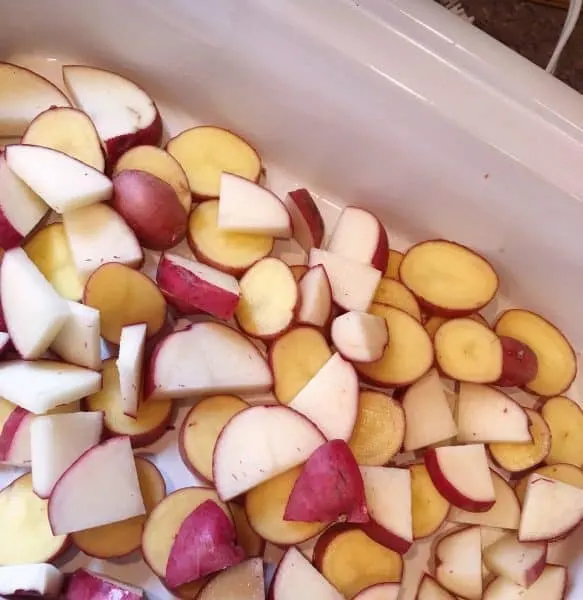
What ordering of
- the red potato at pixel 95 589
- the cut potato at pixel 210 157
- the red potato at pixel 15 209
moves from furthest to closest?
the cut potato at pixel 210 157
the red potato at pixel 15 209
the red potato at pixel 95 589

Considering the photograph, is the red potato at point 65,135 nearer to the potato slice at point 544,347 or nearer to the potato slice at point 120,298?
the potato slice at point 120,298

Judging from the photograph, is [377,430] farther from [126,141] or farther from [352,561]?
[126,141]

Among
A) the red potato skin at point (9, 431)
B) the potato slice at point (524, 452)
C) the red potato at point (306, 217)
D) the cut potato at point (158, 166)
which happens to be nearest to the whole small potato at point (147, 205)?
the cut potato at point (158, 166)

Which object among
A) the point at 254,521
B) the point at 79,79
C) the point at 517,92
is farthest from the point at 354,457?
the point at 79,79

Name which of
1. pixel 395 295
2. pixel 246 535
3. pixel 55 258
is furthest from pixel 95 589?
pixel 395 295

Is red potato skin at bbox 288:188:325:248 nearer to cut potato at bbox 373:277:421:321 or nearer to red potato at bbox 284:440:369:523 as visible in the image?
cut potato at bbox 373:277:421:321

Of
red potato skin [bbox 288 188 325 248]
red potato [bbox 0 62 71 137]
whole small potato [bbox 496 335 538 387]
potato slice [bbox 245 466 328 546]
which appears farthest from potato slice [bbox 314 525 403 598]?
red potato [bbox 0 62 71 137]

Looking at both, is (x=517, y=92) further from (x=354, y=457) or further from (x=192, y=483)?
(x=192, y=483)
